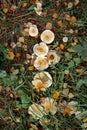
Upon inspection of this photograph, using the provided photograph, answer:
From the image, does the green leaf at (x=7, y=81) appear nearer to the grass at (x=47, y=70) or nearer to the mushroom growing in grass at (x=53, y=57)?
the grass at (x=47, y=70)

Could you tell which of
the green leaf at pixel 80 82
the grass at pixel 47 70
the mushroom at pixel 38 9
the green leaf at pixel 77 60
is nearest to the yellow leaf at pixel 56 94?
the grass at pixel 47 70

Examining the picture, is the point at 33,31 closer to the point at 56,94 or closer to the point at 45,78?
the point at 45,78

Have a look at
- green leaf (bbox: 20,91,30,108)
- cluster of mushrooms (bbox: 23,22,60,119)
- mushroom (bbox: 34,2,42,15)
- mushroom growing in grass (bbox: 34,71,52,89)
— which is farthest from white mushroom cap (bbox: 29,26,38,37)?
green leaf (bbox: 20,91,30,108)

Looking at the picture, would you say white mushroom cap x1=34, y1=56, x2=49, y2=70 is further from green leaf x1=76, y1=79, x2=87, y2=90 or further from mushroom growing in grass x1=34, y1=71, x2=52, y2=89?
green leaf x1=76, y1=79, x2=87, y2=90

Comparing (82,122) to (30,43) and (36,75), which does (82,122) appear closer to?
(36,75)

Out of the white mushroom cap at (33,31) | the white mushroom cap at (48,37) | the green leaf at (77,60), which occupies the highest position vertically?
the white mushroom cap at (33,31)

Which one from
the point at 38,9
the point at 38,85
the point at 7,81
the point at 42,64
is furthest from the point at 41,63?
the point at 38,9
